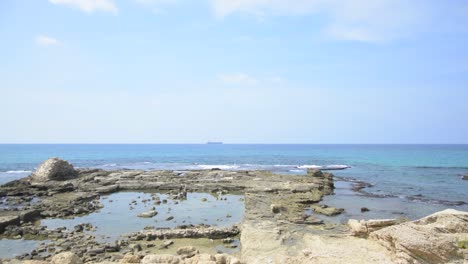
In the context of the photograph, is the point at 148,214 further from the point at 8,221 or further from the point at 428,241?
the point at 428,241

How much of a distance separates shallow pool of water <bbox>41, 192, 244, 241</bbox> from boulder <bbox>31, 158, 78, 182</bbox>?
10148 millimetres

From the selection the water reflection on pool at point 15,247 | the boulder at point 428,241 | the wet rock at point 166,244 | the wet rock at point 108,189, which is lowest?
the water reflection on pool at point 15,247

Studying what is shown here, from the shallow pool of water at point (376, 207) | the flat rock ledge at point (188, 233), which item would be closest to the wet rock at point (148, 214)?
the flat rock ledge at point (188, 233)

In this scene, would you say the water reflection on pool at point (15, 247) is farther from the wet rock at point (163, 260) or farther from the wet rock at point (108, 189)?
the wet rock at point (108, 189)

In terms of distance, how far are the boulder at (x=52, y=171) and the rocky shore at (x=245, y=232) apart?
524 mm

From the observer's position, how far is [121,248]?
13.7 metres

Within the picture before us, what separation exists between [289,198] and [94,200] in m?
14.9

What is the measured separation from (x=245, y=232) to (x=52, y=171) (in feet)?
89.2

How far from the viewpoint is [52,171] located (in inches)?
1314

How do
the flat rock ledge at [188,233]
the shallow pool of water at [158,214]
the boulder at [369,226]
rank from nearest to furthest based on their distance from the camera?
the boulder at [369,226] < the flat rock ledge at [188,233] < the shallow pool of water at [158,214]

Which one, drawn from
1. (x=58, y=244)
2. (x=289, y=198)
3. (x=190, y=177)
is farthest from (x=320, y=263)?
(x=190, y=177)

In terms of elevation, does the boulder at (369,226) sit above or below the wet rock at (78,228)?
above

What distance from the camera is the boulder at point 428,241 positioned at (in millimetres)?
8328

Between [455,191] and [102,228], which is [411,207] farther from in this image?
[102,228]
